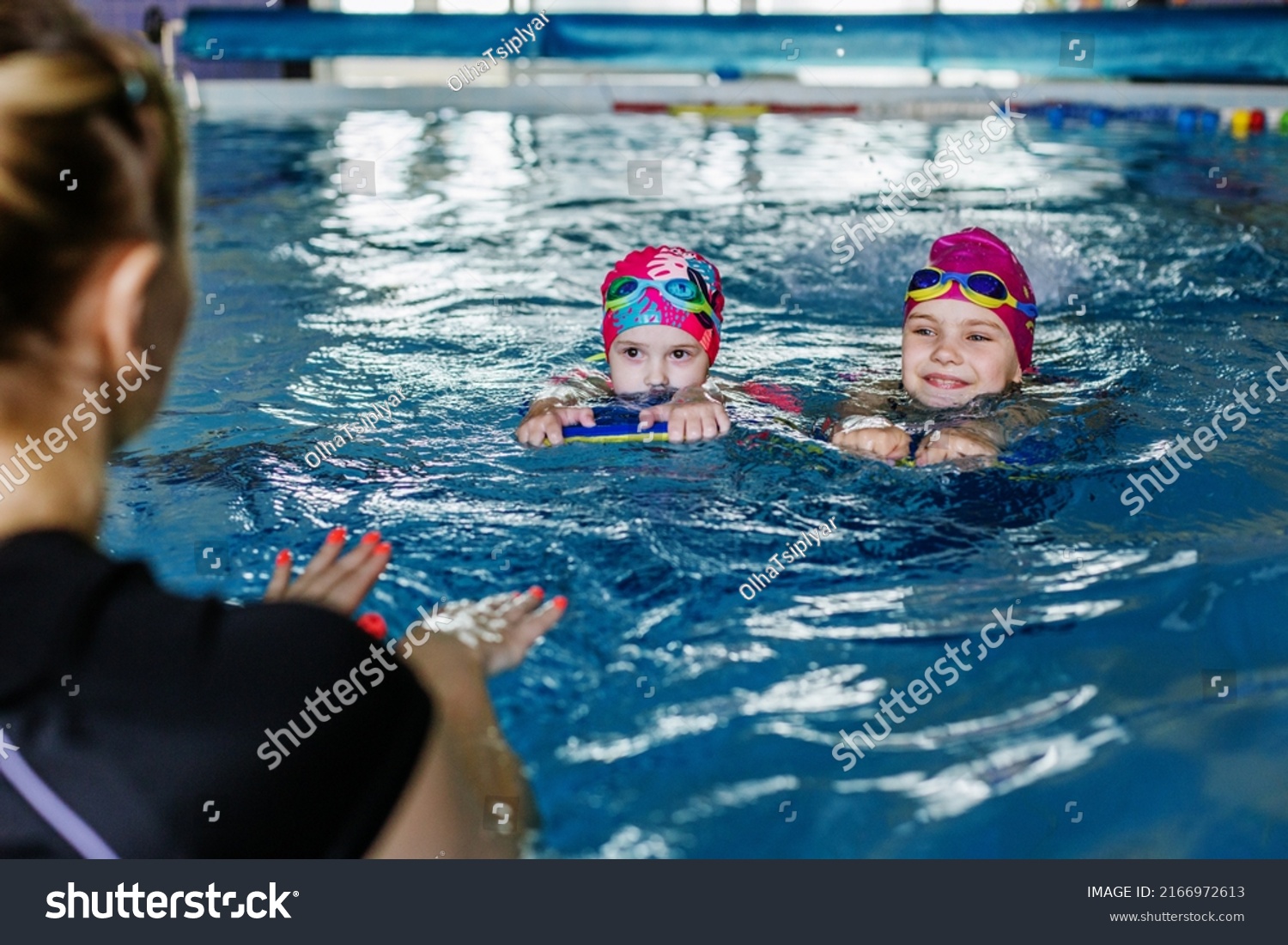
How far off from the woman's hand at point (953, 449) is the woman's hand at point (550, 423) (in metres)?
0.93

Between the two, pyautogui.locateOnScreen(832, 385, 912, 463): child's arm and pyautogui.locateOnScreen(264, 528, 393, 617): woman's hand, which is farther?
pyautogui.locateOnScreen(832, 385, 912, 463): child's arm

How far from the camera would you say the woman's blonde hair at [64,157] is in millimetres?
1021

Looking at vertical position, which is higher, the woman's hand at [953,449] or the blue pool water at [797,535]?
the woman's hand at [953,449]

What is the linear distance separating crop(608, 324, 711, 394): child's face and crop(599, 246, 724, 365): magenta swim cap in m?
0.03

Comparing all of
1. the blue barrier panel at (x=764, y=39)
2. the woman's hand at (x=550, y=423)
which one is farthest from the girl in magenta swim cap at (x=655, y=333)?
the blue barrier panel at (x=764, y=39)

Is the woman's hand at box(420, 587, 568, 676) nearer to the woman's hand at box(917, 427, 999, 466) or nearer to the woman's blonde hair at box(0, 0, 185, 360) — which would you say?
the woman's blonde hair at box(0, 0, 185, 360)

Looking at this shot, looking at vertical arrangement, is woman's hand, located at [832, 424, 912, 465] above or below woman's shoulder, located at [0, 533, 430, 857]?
below

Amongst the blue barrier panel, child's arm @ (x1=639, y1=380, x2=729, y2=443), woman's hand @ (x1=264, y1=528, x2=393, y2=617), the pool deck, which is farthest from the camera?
the pool deck

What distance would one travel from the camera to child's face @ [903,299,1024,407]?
3.73 metres

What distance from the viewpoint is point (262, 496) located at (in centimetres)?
316

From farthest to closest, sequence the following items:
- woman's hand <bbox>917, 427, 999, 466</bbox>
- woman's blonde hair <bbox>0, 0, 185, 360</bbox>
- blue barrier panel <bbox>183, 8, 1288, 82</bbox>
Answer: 1. blue barrier panel <bbox>183, 8, 1288, 82</bbox>
2. woman's hand <bbox>917, 427, 999, 466</bbox>
3. woman's blonde hair <bbox>0, 0, 185, 360</bbox>

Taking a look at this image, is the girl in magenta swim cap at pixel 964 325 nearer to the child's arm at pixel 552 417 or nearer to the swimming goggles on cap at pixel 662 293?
the swimming goggles on cap at pixel 662 293

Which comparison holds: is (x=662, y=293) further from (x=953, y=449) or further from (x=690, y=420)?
(x=953, y=449)

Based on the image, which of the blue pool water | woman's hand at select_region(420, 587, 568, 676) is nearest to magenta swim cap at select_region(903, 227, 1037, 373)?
the blue pool water
